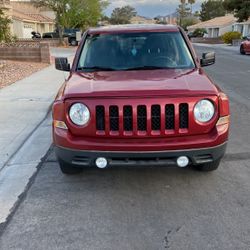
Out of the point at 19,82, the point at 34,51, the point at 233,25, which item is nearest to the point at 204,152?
the point at 19,82

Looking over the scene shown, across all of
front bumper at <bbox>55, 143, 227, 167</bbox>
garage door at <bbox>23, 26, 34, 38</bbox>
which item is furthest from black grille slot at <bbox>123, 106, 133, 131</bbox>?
garage door at <bbox>23, 26, 34, 38</bbox>

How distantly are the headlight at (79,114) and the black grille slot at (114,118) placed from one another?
23cm

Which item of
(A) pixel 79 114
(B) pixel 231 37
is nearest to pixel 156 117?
(A) pixel 79 114

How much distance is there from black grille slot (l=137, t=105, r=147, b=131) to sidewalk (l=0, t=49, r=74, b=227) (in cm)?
157

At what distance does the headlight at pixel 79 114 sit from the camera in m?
3.81

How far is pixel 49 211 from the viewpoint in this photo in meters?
3.84

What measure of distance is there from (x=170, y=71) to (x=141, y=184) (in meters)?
1.41

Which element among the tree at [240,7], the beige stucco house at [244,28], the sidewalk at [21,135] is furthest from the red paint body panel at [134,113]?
the beige stucco house at [244,28]

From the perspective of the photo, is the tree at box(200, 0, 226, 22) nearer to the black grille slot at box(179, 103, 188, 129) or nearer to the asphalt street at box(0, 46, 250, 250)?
the asphalt street at box(0, 46, 250, 250)

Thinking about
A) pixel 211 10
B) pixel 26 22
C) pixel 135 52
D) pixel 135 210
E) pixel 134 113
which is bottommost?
pixel 211 10

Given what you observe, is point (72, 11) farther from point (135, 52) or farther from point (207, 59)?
point (135, 52)

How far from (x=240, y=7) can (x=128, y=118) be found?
3924 centimetres

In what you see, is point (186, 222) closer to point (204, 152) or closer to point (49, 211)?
point (204, 152)

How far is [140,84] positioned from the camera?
4023 mm
